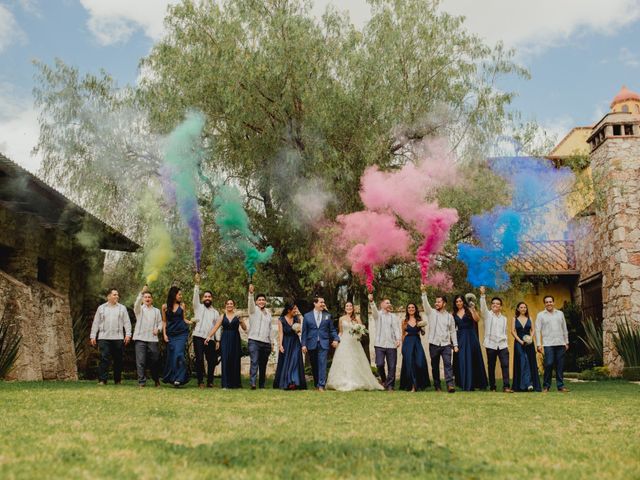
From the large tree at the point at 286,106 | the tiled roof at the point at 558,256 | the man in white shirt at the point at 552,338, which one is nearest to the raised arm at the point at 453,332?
the man in white shirt at the point at 552,338

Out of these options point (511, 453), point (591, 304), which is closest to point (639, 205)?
point (591, 304)

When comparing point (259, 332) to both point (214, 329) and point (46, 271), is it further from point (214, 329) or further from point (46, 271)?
point (46, 271)

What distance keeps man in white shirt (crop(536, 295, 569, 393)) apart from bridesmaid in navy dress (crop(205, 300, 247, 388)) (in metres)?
5.34

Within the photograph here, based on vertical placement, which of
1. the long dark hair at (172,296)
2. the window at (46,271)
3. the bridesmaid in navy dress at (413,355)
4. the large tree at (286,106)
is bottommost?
the bridesmaid in navy dress at (413,355)

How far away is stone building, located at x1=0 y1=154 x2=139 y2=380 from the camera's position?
13.5 metres

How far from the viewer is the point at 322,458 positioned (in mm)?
4148

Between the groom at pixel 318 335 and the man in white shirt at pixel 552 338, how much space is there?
3649 millimetres

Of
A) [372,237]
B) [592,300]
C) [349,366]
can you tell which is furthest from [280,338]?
[592,300]

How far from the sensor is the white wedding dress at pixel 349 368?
1267 centimetres

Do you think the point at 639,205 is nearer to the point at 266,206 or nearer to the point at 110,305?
the point at 266,206

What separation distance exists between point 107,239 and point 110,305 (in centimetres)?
527

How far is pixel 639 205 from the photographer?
1806 centimetres

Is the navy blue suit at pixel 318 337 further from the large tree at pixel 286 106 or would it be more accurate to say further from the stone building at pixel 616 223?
the stone building at pixel 616 223

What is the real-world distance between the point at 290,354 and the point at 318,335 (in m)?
0.79
